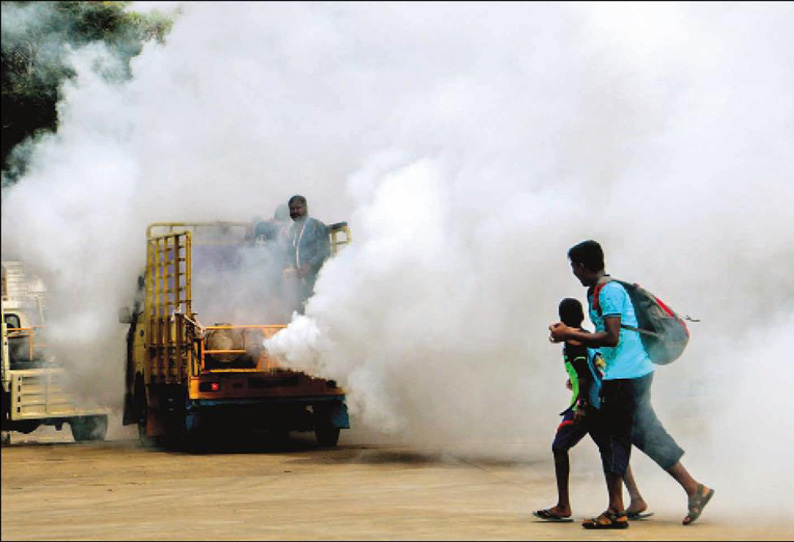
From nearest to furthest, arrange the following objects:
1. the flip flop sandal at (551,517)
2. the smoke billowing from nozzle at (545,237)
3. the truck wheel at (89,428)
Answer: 1. the flip flop sandal at (551,517)
2. the smoke billowing from nozzle at (545,237)
3. the truck wheel at (89,428)

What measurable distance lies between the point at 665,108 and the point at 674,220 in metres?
1.21

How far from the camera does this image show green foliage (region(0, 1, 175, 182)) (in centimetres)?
1948

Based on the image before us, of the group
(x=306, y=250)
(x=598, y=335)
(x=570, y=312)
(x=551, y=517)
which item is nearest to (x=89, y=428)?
(x=306, y=250)

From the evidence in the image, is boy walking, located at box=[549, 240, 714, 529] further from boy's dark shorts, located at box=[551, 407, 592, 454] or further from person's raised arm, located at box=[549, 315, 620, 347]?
boy's dark shorts, located at box=[551, 407, 592, 454]

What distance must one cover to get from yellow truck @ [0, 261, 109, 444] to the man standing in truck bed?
357 centimetres

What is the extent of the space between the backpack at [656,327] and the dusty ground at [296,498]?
100cm

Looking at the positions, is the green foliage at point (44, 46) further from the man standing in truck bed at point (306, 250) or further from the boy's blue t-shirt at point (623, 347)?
the boy's blue t-shirt at point (623, 347)

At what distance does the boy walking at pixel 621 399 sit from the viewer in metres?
A: 7.96

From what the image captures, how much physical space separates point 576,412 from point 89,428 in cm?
998

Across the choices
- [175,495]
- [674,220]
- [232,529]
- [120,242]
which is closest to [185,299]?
[120,242]

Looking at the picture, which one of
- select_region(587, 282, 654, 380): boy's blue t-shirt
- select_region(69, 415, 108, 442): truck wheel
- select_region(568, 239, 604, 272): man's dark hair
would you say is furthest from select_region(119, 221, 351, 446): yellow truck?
select_region(587, 282, 654, 380): boy's blue t-shirt

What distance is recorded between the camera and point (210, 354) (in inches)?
553

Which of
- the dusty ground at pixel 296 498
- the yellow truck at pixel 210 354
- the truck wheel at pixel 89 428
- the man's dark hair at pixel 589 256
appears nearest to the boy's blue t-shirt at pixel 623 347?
the man's dark hair at pixel 589 256

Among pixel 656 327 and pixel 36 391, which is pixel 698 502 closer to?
pixel 656 327
